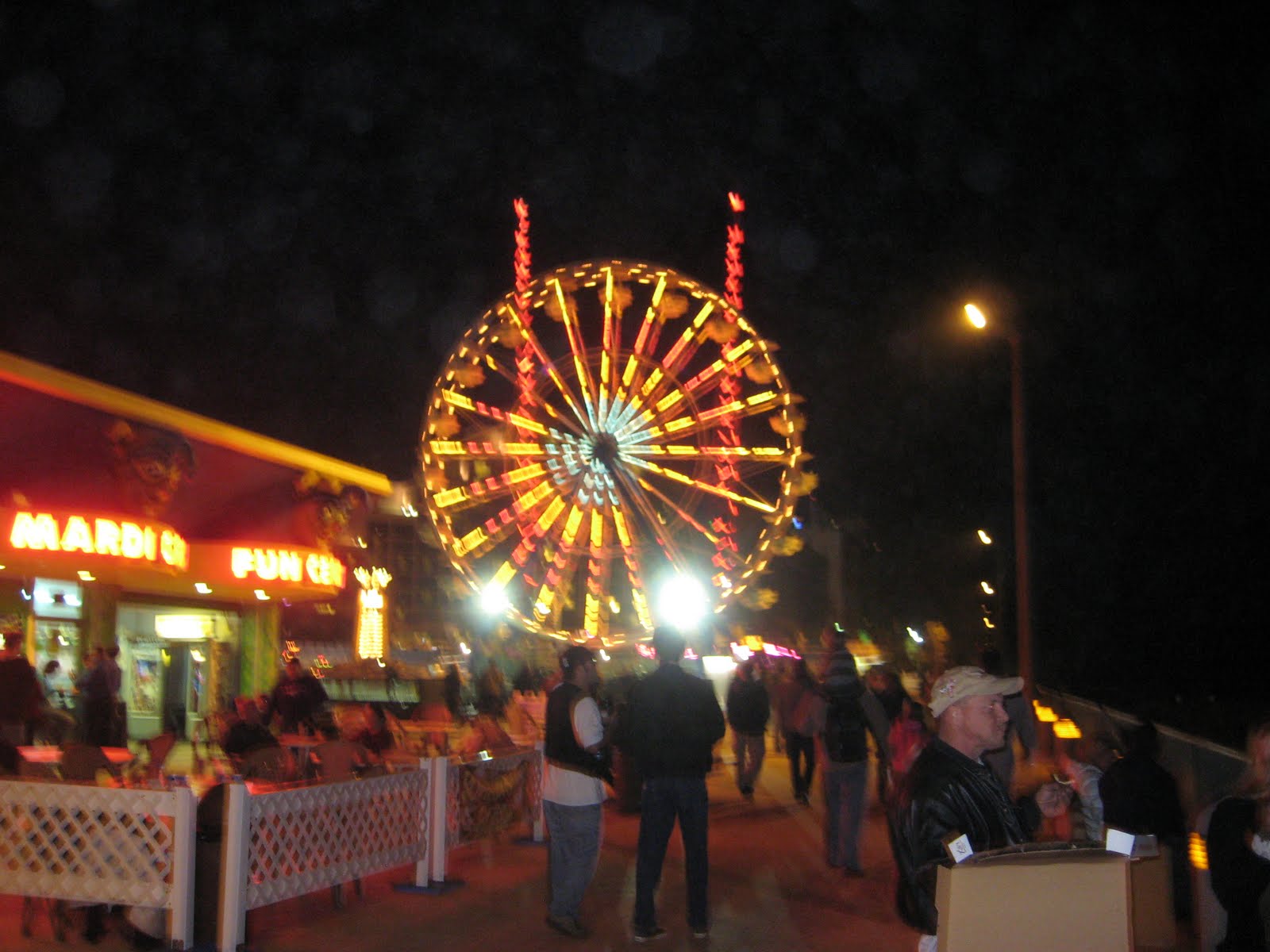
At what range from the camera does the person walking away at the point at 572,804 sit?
26.1ft

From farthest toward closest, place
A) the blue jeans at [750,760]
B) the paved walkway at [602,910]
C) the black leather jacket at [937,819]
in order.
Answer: the blue jeans at [750,760], the paved walkway at [602,910], the black leather jacket at [937,819]

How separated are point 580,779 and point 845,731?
9.42 ft

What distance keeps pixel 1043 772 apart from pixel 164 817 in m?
5.71

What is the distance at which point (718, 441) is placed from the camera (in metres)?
23.5

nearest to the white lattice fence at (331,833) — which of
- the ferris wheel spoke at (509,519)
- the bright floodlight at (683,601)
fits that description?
the bright floodlight at (683,601)

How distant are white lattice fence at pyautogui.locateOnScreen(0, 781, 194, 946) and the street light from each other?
9.68 meters

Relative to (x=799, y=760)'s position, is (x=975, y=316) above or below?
above

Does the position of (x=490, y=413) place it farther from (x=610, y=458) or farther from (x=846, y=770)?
(x=846, y=770)

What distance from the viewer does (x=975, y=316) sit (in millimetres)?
14148

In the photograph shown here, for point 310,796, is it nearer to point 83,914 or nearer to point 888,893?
point 83,914

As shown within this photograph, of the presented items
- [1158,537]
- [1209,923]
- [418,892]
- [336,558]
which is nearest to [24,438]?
[336,558]

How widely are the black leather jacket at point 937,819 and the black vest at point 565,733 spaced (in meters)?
4.15

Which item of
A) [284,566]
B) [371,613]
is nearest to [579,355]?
[284,566]

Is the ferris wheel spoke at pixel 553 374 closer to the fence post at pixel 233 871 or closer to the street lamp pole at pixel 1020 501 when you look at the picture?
the street lamp pole at pixel 1020 501
